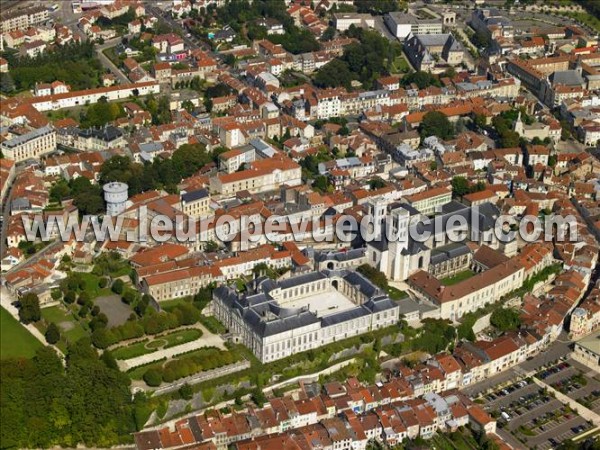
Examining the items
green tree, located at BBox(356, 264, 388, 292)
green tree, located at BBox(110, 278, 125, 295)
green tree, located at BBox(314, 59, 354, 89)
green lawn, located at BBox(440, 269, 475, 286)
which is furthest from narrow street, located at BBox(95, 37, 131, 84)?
green lawn, located at BBox(440, 269, 475, 286)

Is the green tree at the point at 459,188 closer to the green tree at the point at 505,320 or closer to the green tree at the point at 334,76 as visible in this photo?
the green tree at the point at 505,320

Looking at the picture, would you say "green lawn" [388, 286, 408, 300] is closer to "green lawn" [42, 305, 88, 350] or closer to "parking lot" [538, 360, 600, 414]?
"parking lot" [538, 360, 600, 414]

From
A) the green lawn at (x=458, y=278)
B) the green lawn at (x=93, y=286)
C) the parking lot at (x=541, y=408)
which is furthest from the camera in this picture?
the green lawn at (x=458, y=278)

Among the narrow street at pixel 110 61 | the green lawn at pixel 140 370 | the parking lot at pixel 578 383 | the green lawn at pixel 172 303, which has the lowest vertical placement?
the parking lot at pixel 578 383

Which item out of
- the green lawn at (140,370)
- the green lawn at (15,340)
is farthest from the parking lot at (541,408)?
the green lawn at (15,340)

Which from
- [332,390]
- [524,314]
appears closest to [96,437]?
[332,390]

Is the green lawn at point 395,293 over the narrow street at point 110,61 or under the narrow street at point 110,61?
under

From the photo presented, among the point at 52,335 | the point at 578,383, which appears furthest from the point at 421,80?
the point at 52,335

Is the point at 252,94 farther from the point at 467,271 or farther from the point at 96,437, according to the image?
the point at 96,437
